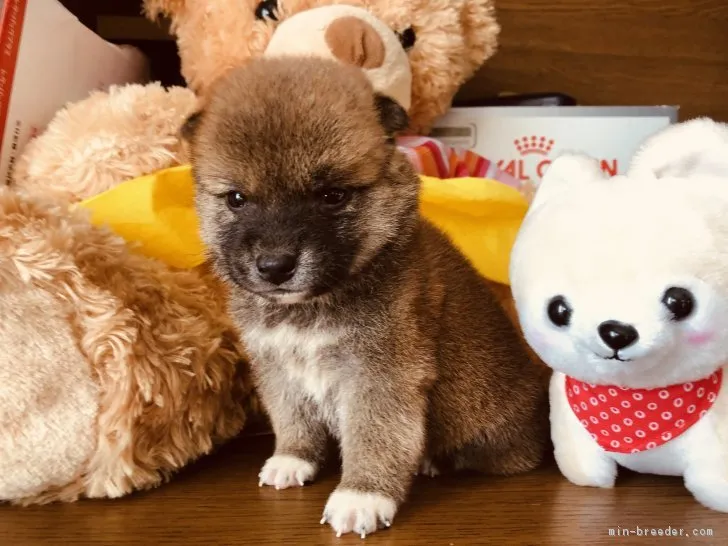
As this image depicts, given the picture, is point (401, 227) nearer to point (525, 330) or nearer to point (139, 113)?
point (525, 330)

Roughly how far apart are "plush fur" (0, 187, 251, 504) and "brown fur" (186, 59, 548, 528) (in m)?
0.11

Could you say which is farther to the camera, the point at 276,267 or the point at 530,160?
the point at 530,160

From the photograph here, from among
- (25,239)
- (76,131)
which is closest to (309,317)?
(25,239)

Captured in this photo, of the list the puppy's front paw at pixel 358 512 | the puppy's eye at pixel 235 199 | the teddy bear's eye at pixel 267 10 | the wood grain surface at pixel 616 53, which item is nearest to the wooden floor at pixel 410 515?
the puppy's front paw at pixel 358 512

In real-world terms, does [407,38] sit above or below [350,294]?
above

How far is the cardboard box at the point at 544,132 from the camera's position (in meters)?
1.46

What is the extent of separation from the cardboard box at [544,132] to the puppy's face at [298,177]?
0.62 metres

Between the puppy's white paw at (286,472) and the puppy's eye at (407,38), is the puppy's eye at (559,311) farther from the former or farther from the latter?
the puppy's eye at (407,38)

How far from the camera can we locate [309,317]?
0.90 m

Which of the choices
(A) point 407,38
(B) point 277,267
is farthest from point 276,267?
(A) point 407,38

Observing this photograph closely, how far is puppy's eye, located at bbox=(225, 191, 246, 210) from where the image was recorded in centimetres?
87

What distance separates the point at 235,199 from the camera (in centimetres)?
88

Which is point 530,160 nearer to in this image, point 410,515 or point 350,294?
point 350,294

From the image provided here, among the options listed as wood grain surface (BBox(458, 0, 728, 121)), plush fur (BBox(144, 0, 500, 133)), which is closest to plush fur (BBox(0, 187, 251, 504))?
plush fur (BBox(144, 0, 500, 133))
